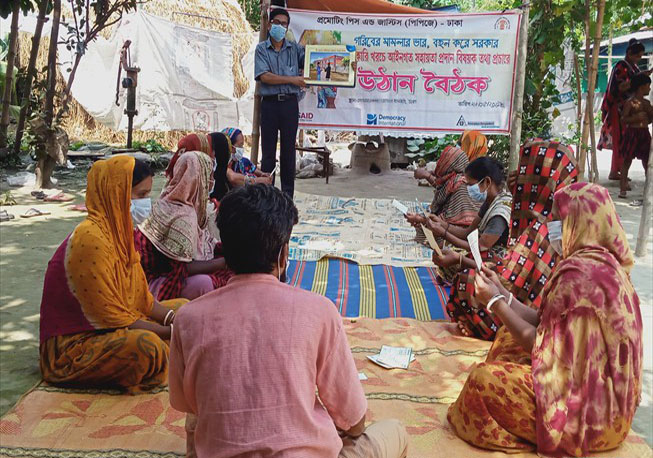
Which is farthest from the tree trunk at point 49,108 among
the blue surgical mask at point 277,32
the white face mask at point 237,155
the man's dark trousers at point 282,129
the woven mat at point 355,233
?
the woven mat at point 355,233

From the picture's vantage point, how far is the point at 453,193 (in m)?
5.45

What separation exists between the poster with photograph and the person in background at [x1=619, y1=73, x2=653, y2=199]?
13.3ft

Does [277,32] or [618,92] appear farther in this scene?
[618,92]

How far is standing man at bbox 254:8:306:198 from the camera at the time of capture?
257 inches

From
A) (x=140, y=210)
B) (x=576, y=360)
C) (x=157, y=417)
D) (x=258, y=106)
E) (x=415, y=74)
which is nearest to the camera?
(x=576, y=360)

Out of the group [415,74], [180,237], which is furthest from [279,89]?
[180,237]

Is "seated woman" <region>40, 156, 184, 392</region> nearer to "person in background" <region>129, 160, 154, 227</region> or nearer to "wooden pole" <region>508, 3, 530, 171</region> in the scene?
"person in background" <region>129, 160, 154, 227</region>

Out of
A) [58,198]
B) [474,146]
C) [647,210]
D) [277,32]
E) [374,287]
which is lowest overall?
[374,287]

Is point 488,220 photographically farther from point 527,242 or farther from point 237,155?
point 237,155

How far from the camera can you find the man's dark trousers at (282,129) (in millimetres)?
6734

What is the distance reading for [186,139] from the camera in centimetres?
491

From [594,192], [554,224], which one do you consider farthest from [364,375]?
[594,192]

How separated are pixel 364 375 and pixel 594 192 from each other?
4.88 ft

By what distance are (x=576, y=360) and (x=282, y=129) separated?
16.3ft
